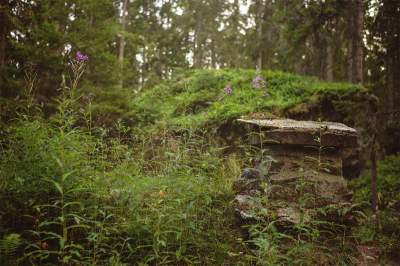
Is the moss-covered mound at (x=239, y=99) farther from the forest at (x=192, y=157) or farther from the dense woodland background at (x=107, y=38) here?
the dense woodland background at (x=107, y=38)

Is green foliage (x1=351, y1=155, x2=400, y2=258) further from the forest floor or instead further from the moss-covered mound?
the moss-covered mound

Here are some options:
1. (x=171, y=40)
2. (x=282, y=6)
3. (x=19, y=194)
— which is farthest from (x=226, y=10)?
(x=19, y=194)

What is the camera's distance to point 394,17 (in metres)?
7.89

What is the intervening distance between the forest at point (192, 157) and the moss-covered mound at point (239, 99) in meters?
0.07

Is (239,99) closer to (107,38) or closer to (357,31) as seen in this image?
Result: (357,31)

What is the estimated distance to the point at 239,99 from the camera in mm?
12117

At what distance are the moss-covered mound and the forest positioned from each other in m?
0.07

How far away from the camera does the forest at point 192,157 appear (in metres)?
3.26

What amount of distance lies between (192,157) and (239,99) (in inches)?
291

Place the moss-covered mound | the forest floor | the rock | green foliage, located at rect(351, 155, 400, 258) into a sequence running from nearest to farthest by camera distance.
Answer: the forest floor → the rock → green foliage, located at rect(351, 155, 400, 258) → the moss-covered mound

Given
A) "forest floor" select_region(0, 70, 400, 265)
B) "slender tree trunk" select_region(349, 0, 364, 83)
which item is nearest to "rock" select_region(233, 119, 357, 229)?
"forest floor" select_region(0, 70, 400, 265)

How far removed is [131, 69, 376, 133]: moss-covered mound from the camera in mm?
9945

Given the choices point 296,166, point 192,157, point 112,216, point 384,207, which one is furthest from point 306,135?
point 384,207

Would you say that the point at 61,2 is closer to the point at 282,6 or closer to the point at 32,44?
the point at 32,44
